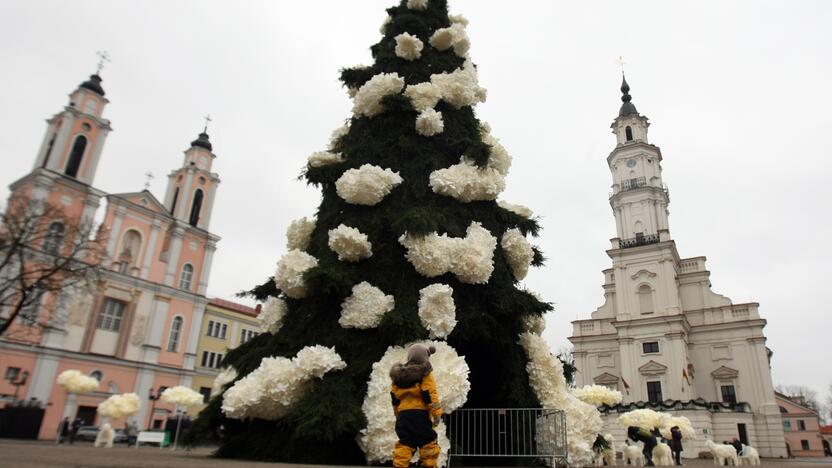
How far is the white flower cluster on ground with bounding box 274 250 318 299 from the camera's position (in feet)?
24.8

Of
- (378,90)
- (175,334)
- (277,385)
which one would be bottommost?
(277,385)

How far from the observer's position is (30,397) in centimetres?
2795

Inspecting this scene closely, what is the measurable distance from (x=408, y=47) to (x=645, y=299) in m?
38.5

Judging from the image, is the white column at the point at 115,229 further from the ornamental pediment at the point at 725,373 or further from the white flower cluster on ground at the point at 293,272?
the ornamental pediment at the point at 725,373

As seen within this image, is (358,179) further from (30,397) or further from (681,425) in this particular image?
(30,397)

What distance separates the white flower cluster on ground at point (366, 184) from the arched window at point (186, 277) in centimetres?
3493

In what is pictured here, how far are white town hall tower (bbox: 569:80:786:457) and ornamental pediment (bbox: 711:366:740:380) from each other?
0.07 metres

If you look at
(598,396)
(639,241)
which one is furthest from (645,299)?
(598,396)

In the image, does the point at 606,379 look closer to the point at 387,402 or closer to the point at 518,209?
the point at 518,209

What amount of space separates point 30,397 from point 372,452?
1250 inches

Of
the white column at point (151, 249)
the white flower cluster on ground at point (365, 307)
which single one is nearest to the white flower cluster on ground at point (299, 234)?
the white flower cluster on ground at point (365, 307)

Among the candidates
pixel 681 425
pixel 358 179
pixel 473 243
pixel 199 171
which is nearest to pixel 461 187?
pixel 473 243

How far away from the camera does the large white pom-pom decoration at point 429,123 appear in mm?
8797

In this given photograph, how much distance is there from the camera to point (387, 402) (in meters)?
6.29
